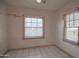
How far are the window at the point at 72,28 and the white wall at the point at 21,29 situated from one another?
1378 millimetres

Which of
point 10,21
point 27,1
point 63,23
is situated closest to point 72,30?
point 63,23

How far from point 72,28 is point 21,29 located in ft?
8.20

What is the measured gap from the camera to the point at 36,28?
514cm

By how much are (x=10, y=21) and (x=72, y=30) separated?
9.55ft

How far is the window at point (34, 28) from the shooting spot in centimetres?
495

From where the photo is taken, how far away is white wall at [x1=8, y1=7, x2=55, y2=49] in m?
4.60

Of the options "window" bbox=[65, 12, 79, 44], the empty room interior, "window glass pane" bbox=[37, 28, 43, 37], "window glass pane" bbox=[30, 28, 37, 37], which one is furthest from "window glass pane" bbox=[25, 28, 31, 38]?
"window" bbox=[65, 12, 79, 44]

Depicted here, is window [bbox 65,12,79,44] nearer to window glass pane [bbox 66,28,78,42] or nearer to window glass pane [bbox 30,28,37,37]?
window glass pane [bbox 66,28,78,42]

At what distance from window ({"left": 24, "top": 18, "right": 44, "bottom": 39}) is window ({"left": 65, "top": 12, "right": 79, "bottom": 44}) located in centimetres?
156

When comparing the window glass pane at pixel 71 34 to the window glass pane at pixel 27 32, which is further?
the window glass pane at pixel 27 32

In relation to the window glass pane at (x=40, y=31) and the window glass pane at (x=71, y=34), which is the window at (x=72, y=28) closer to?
the window glass pane at (x=71, y=34)

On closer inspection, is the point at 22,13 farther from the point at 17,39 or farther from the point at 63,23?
the point at 63,23

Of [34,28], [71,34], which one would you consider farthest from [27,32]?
[71,34]

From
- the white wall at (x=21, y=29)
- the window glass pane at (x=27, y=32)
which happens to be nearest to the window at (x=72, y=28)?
the white wall at (x=21, y=29)
